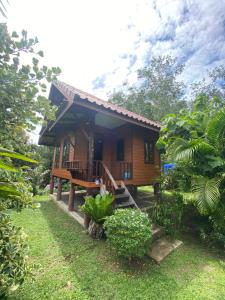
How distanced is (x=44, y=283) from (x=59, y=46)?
4130mm

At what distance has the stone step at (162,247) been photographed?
437 cm

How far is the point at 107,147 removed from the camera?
945 centimetres

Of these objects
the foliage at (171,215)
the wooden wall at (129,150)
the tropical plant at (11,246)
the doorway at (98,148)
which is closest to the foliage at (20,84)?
the tropical plant at (11,246)

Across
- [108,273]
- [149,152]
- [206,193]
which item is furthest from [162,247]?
[149,152]

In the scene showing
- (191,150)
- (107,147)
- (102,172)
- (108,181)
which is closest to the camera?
(191,150)

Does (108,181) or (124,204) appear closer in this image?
(124,204)

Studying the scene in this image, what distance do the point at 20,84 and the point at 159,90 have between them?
22.1 m

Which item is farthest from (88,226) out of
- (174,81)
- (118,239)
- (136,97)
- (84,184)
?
(174,81)

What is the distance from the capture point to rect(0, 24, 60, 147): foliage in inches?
80.2

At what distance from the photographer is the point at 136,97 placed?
22.8m

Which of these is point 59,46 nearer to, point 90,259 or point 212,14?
point 90,259

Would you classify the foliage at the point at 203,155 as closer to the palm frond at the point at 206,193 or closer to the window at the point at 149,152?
the palm frond at the point at 206,193

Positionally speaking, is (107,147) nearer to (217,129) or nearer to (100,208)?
(100,208)

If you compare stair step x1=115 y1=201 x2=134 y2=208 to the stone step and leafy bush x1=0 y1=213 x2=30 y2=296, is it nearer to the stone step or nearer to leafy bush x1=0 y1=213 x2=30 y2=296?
the stone step
